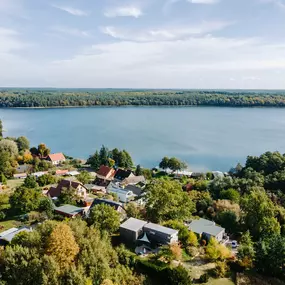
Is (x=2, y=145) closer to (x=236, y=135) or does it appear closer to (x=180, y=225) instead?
(x=180, y=225)

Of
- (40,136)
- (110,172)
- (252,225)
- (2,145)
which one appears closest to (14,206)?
(110,172)

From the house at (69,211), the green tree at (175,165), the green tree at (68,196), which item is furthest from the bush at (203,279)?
the green tree at (175,165)

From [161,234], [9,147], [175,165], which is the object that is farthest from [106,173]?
[161,234]

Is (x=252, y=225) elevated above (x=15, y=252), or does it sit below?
below

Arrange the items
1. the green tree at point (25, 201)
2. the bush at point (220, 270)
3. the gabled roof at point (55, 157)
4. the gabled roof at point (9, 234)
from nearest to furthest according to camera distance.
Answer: the bush at point (220, 270) → the gabled roof at point (9, 234) → the green tree at point (25, 201) → the gabled roof at point (55, 157)

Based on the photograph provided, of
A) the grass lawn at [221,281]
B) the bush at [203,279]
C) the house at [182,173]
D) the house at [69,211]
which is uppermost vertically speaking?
the house at [69,211]

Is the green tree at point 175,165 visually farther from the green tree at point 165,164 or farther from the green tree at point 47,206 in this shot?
→ the green tree at point 47,206
